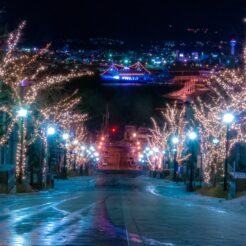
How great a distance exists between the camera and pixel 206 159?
52.7 m

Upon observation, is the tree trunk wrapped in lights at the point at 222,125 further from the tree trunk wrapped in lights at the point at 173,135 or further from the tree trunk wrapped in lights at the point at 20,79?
the tree trunk wrapped in lights at the point at 173,135

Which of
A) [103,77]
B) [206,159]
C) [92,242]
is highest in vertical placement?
[103,77]

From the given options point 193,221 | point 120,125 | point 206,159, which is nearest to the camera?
point 193,221

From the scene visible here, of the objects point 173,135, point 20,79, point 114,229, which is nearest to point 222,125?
point 20,79

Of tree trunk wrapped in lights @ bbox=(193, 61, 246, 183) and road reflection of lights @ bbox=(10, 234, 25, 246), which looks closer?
road reflection of lights @ bbox=(10, 234, 25, 246)

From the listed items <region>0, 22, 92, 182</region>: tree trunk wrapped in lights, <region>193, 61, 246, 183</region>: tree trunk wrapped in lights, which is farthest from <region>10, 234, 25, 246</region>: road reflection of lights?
<region>193, 61, 246, 183</region>: tree trunk wrapped in lights

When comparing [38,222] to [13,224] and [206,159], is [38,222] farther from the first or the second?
[206,159]

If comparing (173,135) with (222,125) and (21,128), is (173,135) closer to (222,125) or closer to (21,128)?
(222,125)

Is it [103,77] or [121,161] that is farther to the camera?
[121,161]

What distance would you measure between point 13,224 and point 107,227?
2804 millimetres

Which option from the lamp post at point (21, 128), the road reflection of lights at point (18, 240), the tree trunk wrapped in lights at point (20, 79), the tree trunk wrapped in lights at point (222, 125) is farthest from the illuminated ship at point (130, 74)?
the road reflection of lights at point (18, 240)

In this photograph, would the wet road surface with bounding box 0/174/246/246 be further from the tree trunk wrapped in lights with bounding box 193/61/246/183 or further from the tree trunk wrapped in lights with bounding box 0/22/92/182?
the tree trunk wrapped in lights with bounding box 193/61/246/183

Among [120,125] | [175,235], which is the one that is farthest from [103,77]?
[120,125]

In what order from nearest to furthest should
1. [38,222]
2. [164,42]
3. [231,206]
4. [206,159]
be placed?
[38,222] < [231,206] < [206,159] < [164,42]
